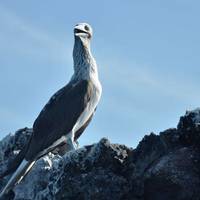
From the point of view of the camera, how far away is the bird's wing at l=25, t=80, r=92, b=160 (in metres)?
15.5

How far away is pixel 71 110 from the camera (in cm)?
1606

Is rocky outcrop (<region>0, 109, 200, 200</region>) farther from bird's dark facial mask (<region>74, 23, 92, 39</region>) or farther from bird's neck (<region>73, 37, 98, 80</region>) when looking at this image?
bird's dark facial mask (<region>74, 23, 92, 39</region>)

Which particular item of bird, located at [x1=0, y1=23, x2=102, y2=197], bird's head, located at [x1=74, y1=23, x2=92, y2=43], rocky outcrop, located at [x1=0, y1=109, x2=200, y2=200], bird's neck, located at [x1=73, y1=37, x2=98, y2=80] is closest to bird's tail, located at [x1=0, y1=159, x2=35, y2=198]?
bird, located at [x1=0, y1=23, x2=102, y2=197]

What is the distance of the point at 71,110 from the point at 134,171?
5.21 m

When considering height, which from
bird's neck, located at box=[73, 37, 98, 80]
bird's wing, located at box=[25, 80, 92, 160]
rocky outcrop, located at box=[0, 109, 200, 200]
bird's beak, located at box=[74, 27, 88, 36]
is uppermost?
bird's beak, located at box=[74, 27, 88, 36]

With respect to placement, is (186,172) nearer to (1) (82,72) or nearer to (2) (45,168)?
(2) (45,168)

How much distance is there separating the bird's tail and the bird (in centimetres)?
47

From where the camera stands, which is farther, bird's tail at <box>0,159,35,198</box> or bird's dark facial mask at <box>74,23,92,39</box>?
bird's dark facial mask at <box>74,23,92,39</box>

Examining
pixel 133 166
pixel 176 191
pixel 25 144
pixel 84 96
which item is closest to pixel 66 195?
pixel 133 166

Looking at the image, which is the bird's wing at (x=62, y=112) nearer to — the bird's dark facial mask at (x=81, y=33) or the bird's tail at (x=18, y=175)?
the bird's tail at (x=18, y=175)

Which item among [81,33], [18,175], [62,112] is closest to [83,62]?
[81,33]

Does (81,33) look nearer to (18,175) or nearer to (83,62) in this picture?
(83,62)

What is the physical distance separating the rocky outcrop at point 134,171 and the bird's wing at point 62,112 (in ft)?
9.34

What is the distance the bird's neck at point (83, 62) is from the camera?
1659 centimetres
